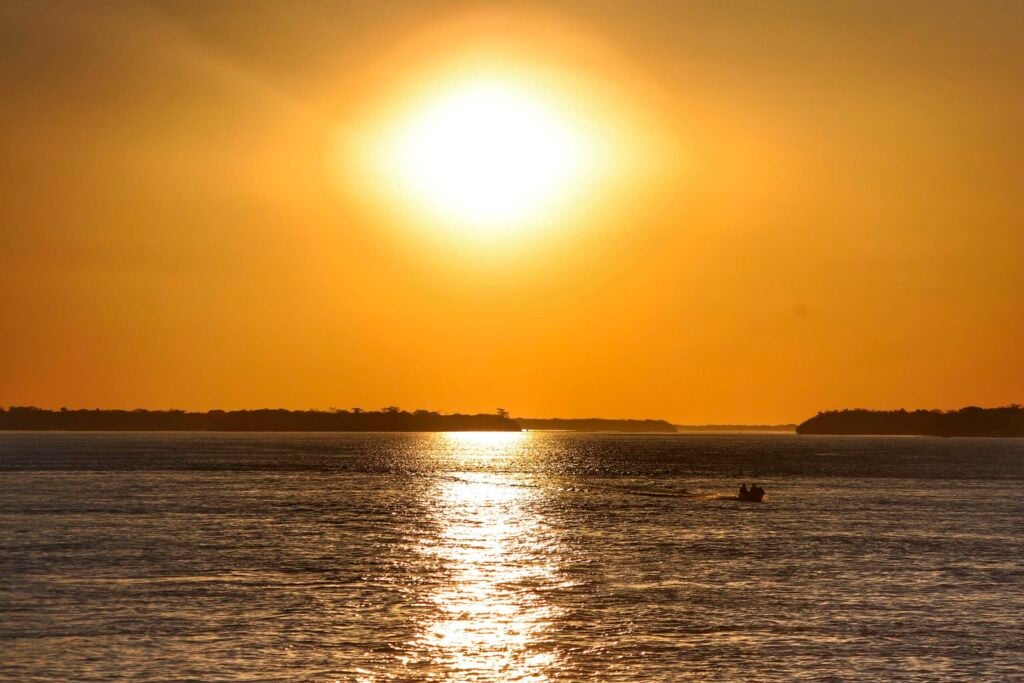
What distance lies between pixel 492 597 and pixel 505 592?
6.04ft

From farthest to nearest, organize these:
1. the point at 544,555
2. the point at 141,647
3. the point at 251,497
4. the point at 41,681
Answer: the point at 251,497
the point at 544,555
the point at 141,647
the point at 41,681

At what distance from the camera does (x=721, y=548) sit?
265ft

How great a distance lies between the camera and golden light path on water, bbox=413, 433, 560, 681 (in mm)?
43156

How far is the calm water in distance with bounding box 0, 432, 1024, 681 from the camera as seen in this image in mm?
43406

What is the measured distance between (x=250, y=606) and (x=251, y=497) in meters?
75.5

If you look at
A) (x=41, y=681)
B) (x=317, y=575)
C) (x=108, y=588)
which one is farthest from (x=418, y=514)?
(x=41, y=681)

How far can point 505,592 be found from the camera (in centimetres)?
5962

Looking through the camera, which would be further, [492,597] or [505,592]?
[505,592]

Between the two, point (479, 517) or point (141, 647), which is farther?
point (479, 517)

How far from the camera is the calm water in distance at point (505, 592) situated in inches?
1709

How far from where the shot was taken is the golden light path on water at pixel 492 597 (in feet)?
142

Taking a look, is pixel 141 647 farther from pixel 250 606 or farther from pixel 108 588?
pixel 108 588

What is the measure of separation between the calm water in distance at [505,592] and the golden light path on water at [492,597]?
0.67ft

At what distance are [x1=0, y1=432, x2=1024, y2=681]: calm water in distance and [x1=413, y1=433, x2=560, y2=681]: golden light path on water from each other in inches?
8.0
